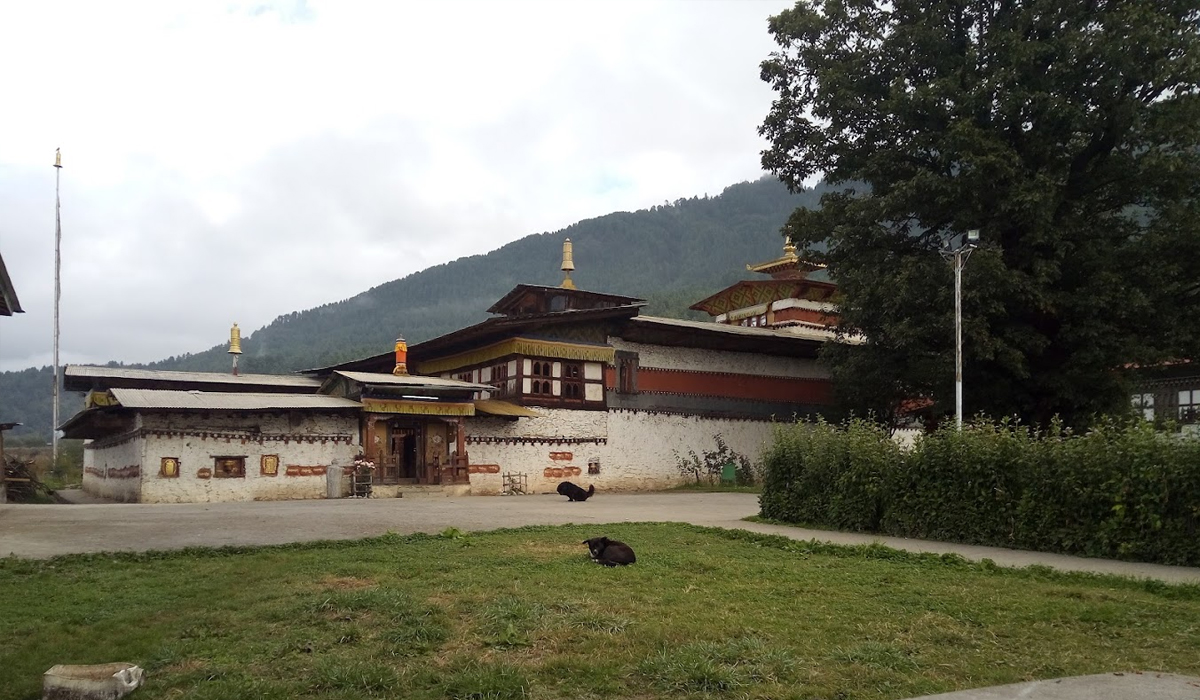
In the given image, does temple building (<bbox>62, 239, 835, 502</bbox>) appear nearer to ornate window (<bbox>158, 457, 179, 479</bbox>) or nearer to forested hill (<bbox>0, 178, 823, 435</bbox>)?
ornate window (<bbox>158, 457, 179, 479</bbox>)

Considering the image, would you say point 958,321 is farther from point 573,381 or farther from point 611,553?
point 611,553

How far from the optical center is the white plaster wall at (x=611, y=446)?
33.2 metres

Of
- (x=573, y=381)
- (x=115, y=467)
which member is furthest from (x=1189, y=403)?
(x=115, y=467)

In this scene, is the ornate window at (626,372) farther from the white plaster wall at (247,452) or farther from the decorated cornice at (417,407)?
the white plaster wall at (247,452)

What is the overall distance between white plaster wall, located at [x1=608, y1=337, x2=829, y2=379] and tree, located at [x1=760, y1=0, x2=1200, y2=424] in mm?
9123

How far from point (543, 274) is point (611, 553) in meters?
156

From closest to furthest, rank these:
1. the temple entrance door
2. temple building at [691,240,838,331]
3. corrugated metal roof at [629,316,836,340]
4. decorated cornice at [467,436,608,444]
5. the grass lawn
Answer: the grass lawn, the temple entrance door, decorated cornice at [467,436,608,444], corrugated metal roof at [629,316,836,340], temple building at [691,240,838,331]

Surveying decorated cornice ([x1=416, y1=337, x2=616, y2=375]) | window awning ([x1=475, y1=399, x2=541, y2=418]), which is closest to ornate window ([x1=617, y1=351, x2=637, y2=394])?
decorated cornice ([x1=416, y1=337, x2=616, y2=375])

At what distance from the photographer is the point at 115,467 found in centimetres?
3017

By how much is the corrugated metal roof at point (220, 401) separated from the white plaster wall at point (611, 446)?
17.3ft

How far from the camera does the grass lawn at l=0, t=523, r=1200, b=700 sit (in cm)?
646

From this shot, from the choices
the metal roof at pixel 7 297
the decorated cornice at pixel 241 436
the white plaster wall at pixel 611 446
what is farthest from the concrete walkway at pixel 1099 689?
the white plaster wall at pixel 611 446

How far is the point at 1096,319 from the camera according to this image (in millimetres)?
26375

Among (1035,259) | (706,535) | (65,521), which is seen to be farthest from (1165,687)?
(1035,259)
